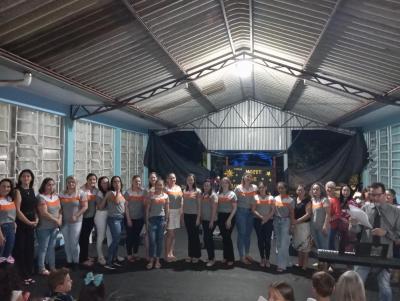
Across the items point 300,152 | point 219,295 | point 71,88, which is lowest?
point 219,295

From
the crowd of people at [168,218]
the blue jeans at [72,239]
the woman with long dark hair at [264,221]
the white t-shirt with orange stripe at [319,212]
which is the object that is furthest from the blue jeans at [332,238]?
the blue jeans at [72,239]

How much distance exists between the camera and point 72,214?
5441mm

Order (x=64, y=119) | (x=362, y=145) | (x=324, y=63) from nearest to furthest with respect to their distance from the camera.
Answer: (x=324, y=63), (x=64, y=119), (x=362, y=145)

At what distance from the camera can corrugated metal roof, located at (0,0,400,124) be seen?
412 cm

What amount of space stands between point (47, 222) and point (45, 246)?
35 cm

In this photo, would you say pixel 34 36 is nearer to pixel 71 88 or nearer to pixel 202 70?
pixel 71 88

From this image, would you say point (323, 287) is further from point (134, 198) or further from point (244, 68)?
point (244, 68)

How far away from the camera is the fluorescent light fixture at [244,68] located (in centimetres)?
805

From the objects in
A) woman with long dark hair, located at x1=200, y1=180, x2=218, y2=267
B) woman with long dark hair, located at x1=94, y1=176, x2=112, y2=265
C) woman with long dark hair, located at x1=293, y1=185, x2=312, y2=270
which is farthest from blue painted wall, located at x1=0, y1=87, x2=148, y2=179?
woman with long dark hair, located at x1=293, y1=185, x2=312, y2=270

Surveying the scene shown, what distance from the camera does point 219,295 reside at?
446cm

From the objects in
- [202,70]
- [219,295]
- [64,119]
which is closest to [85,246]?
[219,295]

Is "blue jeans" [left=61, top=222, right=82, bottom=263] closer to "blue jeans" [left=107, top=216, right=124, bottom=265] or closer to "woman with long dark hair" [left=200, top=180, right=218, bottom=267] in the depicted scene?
"blue jeans" [left=107, top=216, right=124, bottom=265]

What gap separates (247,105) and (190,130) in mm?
2308

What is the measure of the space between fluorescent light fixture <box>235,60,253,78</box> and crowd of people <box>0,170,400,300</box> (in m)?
3.37
